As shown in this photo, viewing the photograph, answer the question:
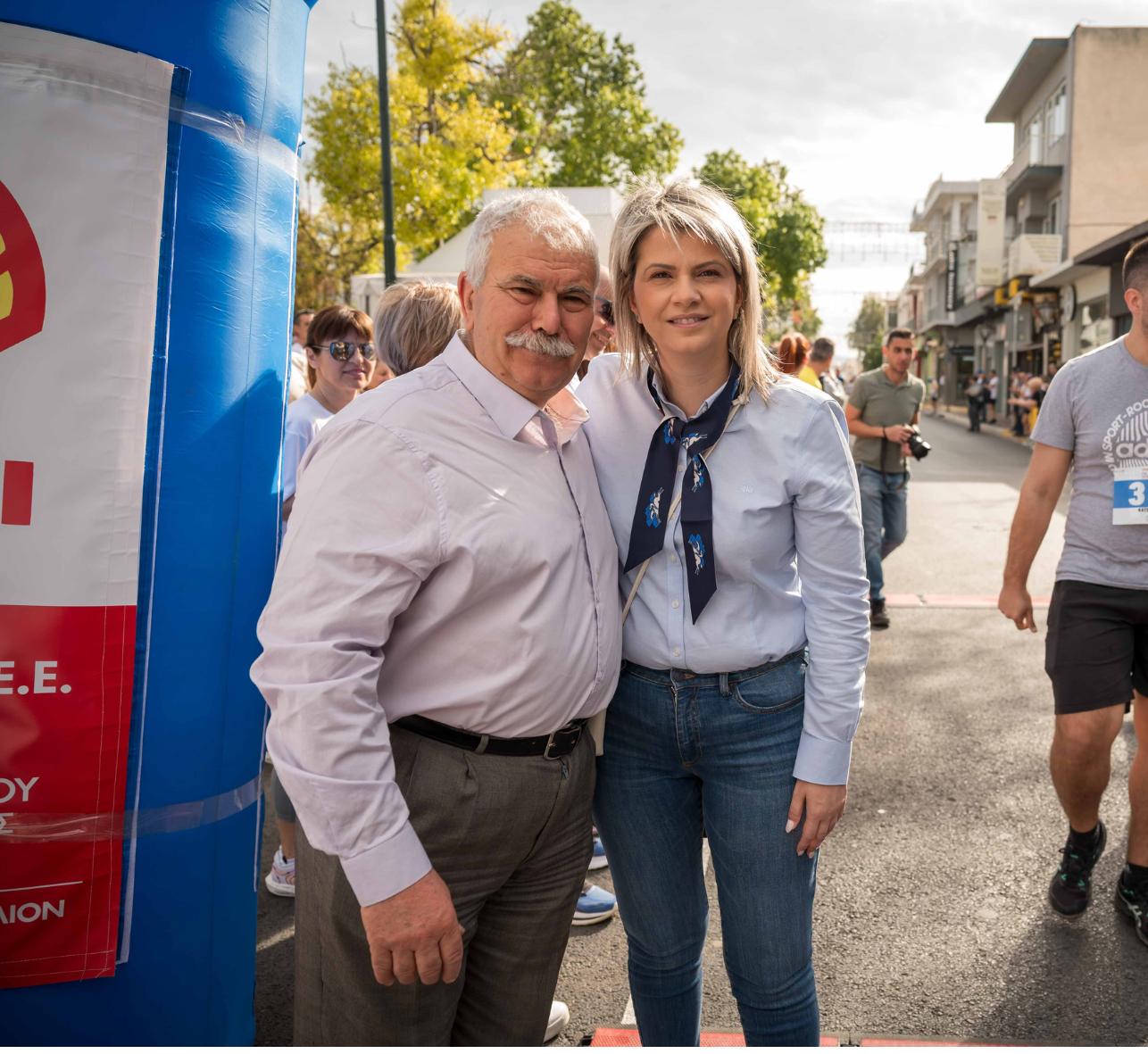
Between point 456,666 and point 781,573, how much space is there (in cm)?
74

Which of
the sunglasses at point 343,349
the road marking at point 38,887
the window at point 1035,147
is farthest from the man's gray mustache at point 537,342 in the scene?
the window at point 1035,147

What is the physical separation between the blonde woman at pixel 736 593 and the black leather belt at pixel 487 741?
291 millimetres

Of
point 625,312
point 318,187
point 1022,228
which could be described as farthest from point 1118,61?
point 625,312

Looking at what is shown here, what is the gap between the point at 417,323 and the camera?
2.99 meters

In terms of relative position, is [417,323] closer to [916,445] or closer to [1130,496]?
[1130,496]

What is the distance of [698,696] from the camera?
1.97 m

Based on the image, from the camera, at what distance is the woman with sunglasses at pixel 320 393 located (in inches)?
137

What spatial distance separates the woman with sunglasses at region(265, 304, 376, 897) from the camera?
3475 millimetres

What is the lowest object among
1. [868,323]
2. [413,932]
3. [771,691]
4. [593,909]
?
[593,909]

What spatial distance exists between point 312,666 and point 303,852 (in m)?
0.47

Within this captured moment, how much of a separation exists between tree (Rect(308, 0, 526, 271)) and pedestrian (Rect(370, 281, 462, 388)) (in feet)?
49.0

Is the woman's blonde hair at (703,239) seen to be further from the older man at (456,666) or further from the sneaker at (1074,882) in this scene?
the sneaker at (1074,882)

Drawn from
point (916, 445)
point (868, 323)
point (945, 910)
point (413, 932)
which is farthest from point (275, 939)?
point (868, 323)

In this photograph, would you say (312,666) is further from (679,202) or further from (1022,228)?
(1022,228)
